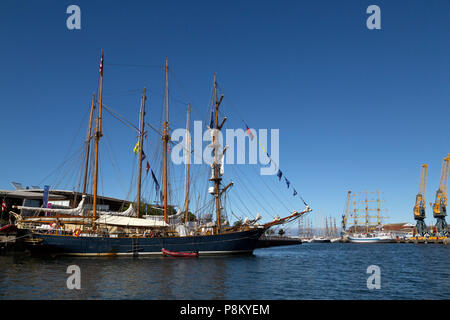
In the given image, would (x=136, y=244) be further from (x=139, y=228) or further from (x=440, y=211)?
(x=440, y=211)

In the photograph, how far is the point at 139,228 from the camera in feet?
156

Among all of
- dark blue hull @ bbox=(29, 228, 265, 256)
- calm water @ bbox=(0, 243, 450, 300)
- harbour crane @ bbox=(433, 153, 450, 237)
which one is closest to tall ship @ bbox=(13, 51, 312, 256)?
dark blue hull @ bbox=(29, 228, 265, 256)

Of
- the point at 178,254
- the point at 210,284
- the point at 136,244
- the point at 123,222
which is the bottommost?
the point at 178,254

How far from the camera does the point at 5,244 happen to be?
171ft

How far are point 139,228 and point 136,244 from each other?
3477 mm

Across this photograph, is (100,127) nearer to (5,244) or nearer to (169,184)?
(169,184)

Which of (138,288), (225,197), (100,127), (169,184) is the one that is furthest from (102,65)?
(138,288)

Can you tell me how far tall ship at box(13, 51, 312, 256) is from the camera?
42.7m

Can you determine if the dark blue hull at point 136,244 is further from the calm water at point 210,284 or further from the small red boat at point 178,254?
the calm water at point 210,284

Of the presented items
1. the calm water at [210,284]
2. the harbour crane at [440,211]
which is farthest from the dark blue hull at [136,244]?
the harbour crane at [440,211]

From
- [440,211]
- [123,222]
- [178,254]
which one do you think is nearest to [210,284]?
[178,254]

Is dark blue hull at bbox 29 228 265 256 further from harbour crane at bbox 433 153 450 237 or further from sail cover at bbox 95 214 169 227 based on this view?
harbour crane at bbox 433 153 450 237

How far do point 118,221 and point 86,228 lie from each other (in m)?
7.37

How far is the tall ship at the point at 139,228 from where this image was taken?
42688mm
